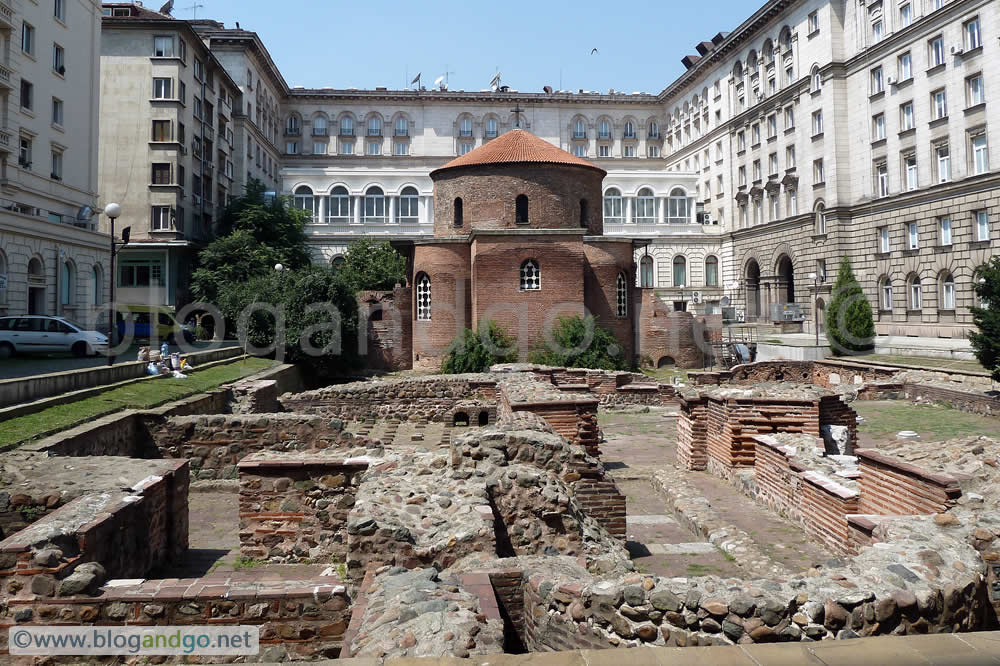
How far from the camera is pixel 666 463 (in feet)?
41.6

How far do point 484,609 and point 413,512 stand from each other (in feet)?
6.24

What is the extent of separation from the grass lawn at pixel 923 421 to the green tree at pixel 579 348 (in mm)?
9464

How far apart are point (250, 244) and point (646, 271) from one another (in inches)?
1065

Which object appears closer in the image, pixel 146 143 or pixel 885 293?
pixel 885 293

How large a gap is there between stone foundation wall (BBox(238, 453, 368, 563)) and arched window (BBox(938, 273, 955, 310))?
107ft

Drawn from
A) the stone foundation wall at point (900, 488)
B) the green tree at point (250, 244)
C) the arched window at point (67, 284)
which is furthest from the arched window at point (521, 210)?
the stone foundation wall at point (900, 488)

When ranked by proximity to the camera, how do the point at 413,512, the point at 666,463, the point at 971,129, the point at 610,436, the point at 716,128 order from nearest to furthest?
the point at 413,512 → the point at 666,463 → the point at 610,436 → the point at 971,129 → the point at 716,128

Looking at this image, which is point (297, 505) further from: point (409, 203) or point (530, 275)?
point (409, 203)

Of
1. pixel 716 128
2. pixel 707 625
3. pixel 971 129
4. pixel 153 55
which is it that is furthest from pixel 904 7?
pixel 707 625

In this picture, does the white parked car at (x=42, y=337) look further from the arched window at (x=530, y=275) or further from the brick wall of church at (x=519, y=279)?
the arched window at (x=530, y=275)

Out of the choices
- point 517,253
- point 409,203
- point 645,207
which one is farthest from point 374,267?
point 645,207

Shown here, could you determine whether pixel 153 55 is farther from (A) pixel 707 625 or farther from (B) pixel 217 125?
(A) pixel 707 625

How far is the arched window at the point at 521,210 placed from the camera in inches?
1281

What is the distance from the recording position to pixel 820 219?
4097 centimetres
